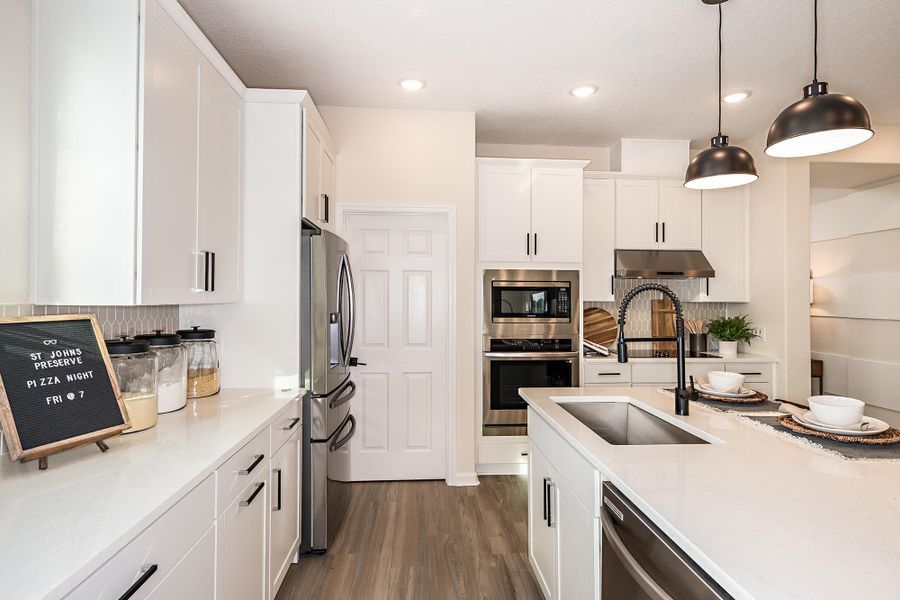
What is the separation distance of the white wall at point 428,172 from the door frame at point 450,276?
30mm

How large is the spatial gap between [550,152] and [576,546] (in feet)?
11.6

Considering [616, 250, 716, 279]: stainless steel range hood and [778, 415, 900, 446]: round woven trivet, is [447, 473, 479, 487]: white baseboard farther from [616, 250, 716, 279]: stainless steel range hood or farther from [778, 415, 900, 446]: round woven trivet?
[778, 415, 900, 446]: round woven trivet

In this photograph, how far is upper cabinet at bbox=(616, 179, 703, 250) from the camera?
13.0ft

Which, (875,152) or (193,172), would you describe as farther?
(875,152)

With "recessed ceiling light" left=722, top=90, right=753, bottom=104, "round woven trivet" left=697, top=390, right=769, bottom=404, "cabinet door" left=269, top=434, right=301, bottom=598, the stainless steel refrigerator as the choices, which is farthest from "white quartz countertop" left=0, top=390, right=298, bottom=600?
"recessed ceiling light" left=722, top=90, right=753, bottom=104

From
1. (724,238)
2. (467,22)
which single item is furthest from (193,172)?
(724,238)

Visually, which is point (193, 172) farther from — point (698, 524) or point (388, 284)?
point (698, 524)

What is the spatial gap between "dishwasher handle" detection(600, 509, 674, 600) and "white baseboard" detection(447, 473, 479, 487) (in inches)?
87.6

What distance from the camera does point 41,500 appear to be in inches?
43.1

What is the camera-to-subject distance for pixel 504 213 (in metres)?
3.67

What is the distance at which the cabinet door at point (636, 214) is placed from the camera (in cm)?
397

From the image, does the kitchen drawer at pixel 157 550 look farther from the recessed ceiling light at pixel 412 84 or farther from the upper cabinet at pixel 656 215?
the upper cabinet at pixel 656 215

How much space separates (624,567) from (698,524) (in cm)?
31

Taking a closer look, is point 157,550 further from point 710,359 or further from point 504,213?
point 710,359
